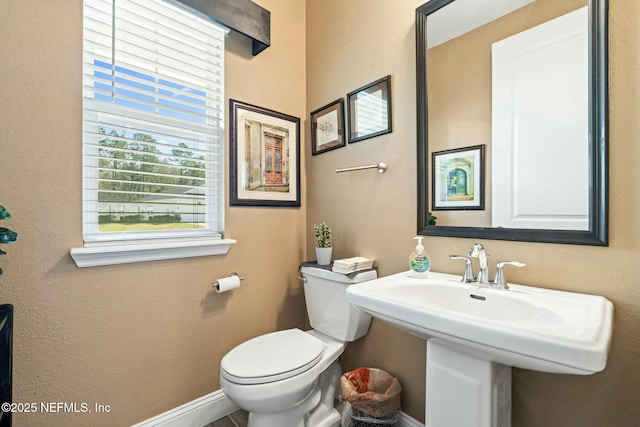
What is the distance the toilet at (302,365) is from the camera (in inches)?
43.3

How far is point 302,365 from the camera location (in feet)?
3.86

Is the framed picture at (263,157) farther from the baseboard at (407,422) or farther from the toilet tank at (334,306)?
the baseboard at (407,422)

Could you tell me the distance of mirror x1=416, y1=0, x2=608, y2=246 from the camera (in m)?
0.88

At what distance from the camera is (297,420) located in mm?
1255

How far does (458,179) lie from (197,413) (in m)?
1.71

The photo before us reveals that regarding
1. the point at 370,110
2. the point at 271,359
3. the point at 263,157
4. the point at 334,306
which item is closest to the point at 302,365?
the point at 271,359

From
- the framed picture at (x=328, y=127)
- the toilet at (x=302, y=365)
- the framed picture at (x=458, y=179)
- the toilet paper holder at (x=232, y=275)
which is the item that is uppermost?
the framed picture at (x=328, y=127)

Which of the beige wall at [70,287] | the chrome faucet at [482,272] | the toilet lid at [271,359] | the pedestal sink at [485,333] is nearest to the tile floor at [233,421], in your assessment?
the beige wall at [70,287]

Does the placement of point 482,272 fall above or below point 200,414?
above

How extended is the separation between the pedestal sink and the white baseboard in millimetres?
569

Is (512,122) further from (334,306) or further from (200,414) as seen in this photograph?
(200,414)

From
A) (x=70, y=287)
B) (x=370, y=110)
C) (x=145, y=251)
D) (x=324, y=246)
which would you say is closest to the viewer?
(x=70, y=287)

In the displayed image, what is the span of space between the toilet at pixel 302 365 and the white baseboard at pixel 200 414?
1.32ft

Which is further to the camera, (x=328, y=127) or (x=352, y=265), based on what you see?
(x=328, y=127)
